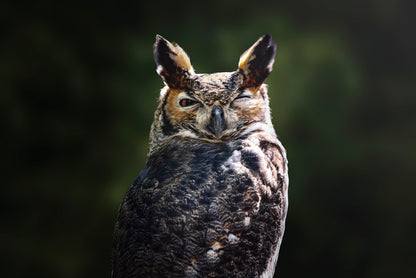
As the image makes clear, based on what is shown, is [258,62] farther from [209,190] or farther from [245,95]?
[209,190]

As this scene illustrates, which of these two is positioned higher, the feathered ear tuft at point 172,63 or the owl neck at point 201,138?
the feathered ear tuft at point 172,63

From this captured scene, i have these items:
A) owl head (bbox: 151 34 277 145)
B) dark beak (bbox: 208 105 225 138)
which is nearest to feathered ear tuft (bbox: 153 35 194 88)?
owl head (bbox: 151 34 277 145)

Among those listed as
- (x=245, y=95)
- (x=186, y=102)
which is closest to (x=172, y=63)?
(x=186, y=102)

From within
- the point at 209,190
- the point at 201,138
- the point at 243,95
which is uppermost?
the point at 243,95

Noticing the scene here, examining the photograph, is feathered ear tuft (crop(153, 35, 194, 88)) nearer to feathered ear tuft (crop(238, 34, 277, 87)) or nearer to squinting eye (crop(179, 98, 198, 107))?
squinting eye (crop(179, 98, 198, 107))

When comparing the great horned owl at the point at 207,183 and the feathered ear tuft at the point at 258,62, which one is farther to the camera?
the feathered ear tuft at the point at 258,62

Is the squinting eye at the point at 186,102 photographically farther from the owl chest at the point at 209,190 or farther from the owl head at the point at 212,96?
the owl chest at the point at 209,190

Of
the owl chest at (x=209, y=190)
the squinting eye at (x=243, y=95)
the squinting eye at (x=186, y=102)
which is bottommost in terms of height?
the owl chest at (x=209, y=190)

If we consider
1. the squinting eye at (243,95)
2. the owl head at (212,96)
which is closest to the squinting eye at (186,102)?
the owl head at (212,96)

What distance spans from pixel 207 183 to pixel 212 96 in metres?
0.22

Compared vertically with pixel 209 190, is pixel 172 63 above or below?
above

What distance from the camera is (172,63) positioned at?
118 cm

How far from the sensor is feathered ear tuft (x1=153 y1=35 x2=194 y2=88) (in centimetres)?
118

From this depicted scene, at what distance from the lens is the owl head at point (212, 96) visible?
1135 mm
